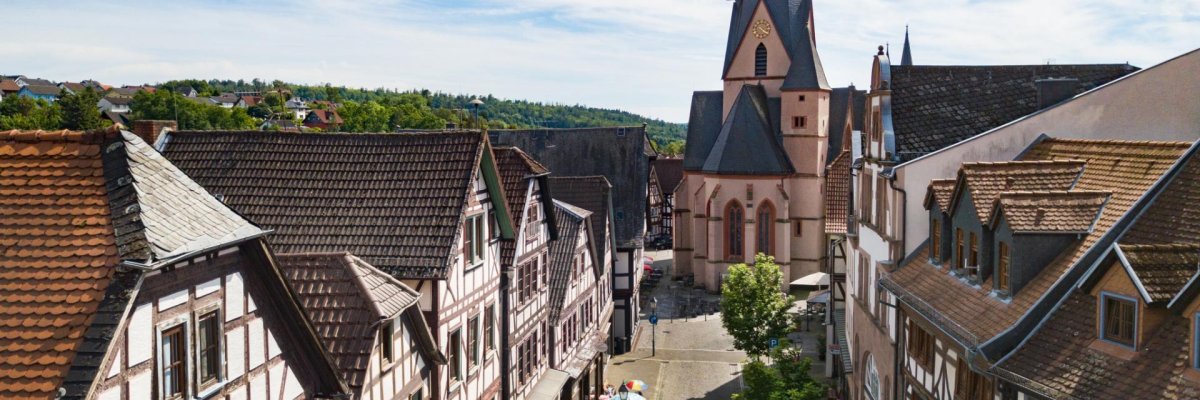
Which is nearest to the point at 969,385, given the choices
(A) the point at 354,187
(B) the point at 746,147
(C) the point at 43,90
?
(A) the point at 354,187

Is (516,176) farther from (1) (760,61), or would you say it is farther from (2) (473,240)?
(1) (760,61)

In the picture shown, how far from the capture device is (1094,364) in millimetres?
10633

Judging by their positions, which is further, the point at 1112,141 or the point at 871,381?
the point at 871,381

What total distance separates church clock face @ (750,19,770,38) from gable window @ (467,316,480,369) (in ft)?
140

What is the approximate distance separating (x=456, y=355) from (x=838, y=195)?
19.1m

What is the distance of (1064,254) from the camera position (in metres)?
12.9

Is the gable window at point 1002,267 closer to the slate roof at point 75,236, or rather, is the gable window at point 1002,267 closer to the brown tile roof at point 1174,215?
the brown tile roof at point 1174,215

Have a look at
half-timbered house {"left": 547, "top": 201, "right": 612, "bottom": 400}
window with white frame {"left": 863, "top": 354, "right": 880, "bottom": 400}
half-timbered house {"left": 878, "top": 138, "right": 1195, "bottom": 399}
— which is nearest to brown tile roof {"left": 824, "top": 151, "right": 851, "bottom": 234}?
half-timbered house {"left": 547, "top": 201, "right": 612, "bottom": 400}

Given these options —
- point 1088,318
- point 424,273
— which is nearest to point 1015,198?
point 1088,318

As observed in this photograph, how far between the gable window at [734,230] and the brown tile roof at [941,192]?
38724mm

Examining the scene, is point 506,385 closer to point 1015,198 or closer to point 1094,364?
point 1015,198

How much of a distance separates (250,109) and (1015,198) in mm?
133729

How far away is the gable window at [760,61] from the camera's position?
59.6 metres

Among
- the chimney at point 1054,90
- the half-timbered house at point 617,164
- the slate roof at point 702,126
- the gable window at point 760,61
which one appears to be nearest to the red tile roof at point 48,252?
the chimney at point 1054,90
